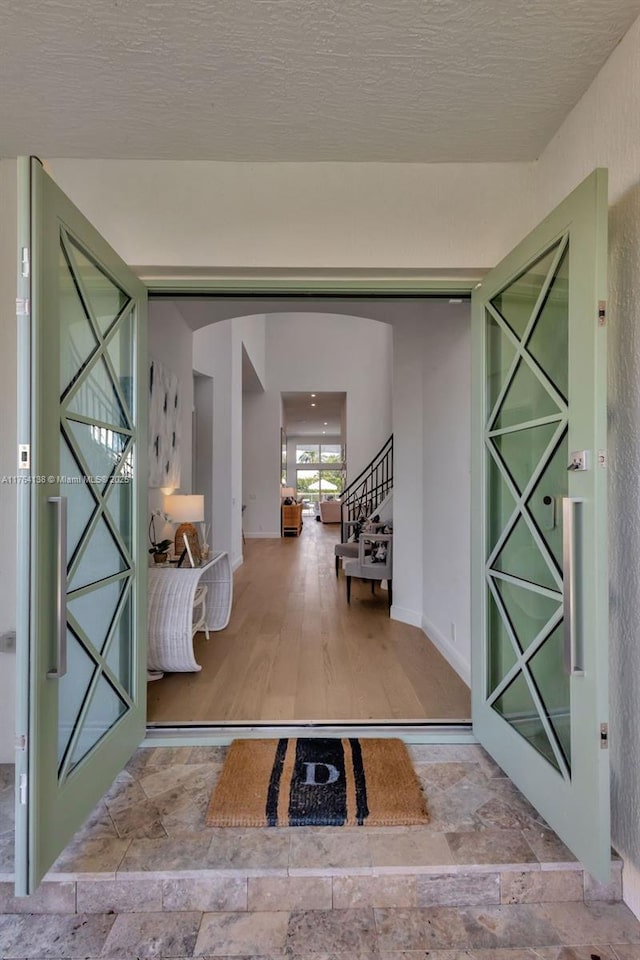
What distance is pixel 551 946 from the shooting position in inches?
52.2

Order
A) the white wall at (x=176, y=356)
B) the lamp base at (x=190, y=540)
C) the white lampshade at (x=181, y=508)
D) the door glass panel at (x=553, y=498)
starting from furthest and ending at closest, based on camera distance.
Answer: the white wall at (x=176, y=356), the white lampshade at (x=181, y=508), the lamp base at (x=190, y=540), the door glass panel at (x=553, y=498)

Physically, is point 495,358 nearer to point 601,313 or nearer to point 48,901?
point 601,313

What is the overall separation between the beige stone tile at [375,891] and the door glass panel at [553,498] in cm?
121

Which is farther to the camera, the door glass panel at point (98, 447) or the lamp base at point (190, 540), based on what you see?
the lamp base at point (190, 540)

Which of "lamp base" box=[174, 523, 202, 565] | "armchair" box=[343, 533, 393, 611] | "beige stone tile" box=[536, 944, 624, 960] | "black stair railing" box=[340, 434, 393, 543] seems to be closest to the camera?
"beige stone tile" box=[536, 944, 624, 960]

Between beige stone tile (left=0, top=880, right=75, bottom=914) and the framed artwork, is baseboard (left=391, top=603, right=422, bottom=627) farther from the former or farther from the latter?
beige stone tile (left=0, top=880, right=75, bottom=914)

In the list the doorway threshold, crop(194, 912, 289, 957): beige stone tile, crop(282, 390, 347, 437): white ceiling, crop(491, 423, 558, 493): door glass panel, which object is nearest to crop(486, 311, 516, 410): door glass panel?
crop(491, 423, 558, 493): door glass panel

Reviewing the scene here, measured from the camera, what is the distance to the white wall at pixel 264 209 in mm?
2000

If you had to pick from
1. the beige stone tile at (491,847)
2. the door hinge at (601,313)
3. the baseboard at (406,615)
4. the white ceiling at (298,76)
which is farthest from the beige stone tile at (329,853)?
the white ceiling at (298,76)

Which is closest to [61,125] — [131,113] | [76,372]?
[131,113]

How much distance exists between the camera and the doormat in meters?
1.64

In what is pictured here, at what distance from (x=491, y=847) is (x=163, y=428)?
337cm

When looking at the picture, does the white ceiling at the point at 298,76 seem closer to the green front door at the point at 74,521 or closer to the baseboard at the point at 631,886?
the green front door at the point at 74,521

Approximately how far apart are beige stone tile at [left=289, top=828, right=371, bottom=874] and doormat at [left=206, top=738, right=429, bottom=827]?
0.15ft
